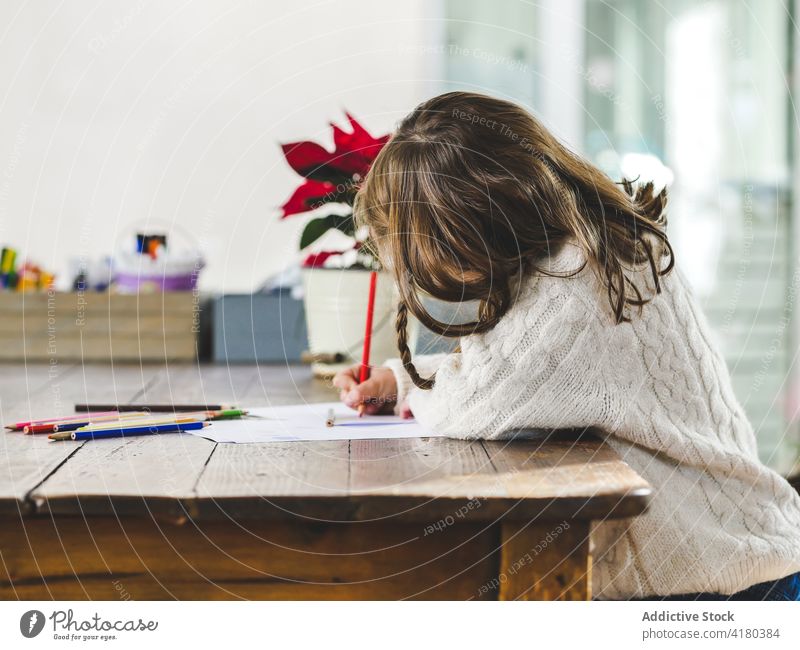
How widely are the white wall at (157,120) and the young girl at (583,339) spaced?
1.38m

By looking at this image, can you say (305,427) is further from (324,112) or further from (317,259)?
(324,112)

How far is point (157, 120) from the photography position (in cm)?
212

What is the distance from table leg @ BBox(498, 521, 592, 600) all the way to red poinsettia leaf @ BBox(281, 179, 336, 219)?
618 millimetres

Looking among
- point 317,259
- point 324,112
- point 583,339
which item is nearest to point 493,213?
point 583,339

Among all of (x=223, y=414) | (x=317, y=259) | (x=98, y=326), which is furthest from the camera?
(x=98, y=326)

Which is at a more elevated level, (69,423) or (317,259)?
(317,259)

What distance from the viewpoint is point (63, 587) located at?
547mm

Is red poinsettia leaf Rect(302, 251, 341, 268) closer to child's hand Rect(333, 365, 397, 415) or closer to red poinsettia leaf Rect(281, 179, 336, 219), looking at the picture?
red poinsettia leaf Rect(281, 179, 336, 219)

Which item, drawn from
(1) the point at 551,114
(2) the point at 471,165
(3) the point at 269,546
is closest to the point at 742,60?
(1) the point at 551,114

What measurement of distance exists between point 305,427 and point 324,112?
5.17ft

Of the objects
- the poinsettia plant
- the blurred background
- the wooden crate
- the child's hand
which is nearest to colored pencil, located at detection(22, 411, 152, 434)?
the child's hand

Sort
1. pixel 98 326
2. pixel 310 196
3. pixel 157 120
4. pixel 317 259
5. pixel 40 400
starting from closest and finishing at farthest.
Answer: pixel 40 400 < pixel 310 196 < pixel 317 259 < pixel 98 326 < pixel 157 120
